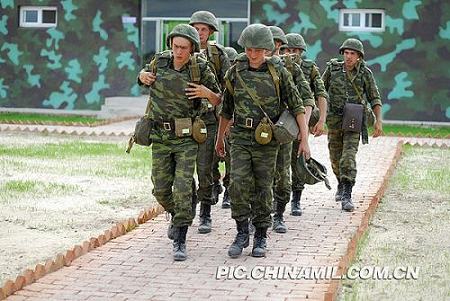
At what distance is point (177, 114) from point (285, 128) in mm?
906

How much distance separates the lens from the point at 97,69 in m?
25.7

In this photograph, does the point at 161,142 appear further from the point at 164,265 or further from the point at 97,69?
the point at 97,69

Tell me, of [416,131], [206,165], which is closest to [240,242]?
[206,165]

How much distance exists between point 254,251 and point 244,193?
493 millimetres

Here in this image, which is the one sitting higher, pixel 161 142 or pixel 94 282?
pixel 161 142

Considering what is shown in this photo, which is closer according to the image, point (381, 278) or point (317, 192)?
point (381, 278)

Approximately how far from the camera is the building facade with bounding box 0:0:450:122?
23.5 m

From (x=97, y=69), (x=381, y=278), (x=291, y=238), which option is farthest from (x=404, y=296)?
(x=97, y=69)

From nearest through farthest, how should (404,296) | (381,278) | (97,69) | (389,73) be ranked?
(404,296)
(381,278)
(389,73)
(97,69)

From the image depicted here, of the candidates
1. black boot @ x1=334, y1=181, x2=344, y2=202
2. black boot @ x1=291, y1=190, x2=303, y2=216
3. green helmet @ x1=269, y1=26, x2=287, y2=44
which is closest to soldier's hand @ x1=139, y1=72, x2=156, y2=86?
green helmet @ x1=269, y1=26, x2=287, y2=44

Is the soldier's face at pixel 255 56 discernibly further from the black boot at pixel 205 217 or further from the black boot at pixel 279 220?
the black boot at pixel 205 217

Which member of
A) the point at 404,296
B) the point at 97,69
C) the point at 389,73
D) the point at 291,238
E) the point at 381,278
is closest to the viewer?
the point at 404,296

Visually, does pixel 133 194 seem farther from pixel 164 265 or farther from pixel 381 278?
pixel 381 278

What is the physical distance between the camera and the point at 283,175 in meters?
8.73
